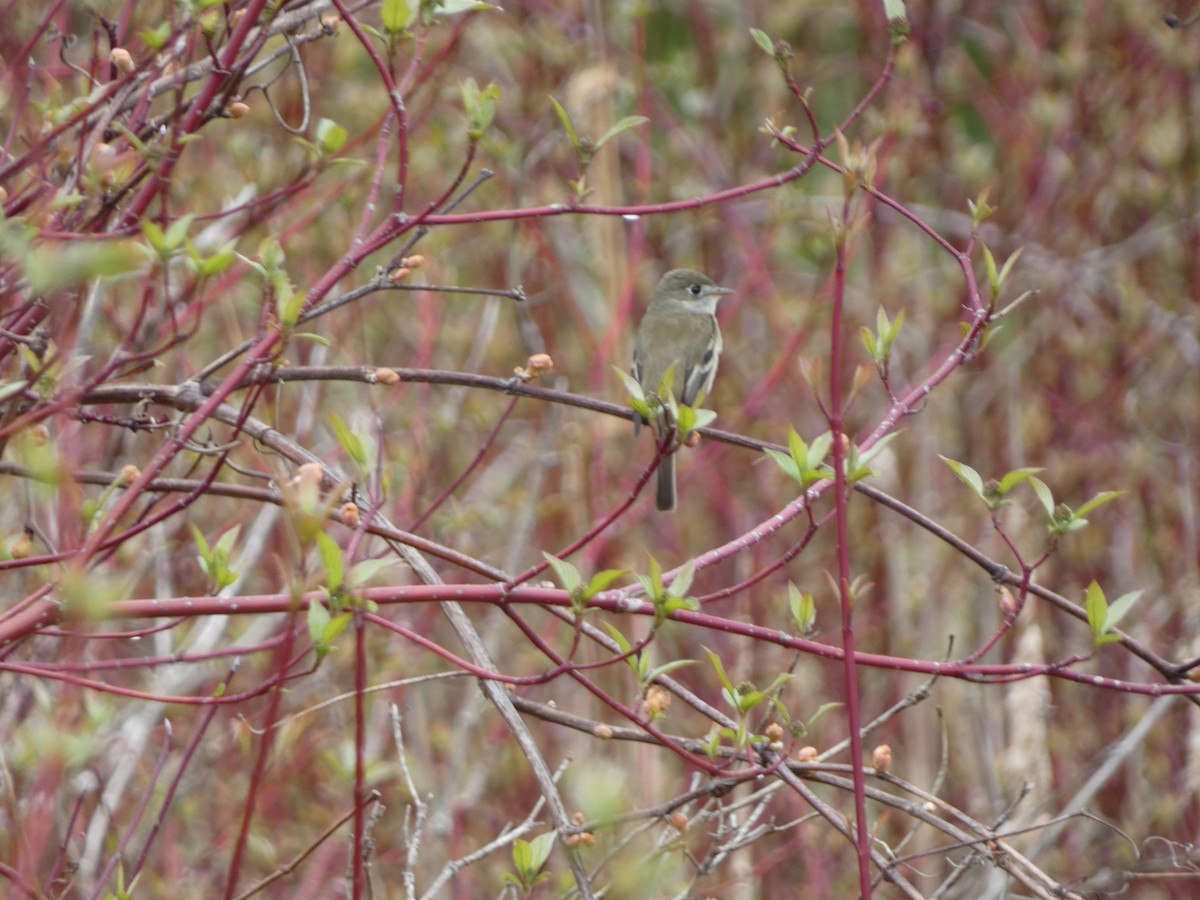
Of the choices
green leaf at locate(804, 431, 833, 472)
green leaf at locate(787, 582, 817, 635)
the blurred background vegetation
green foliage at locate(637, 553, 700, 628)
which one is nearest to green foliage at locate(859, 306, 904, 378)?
green leaf at locate(804, 431, 833, 472)

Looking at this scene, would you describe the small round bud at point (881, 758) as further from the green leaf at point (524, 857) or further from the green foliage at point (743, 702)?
the green leaf at point (524, 857)

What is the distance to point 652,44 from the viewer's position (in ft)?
28.6

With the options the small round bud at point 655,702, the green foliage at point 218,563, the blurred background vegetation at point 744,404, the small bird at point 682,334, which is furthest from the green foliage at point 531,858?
the small bird at point 682,334

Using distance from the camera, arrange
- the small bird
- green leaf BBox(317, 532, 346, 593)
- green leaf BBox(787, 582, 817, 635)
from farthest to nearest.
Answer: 1. the small bird
2. green leaf BBox(787, 582, 817, 635)
3. green leaf BBox(317, 532, 346, 593)

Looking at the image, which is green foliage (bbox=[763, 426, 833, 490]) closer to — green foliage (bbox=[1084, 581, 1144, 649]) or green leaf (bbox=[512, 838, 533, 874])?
green foliage (bbox=[1084, 581, 1144, 649])

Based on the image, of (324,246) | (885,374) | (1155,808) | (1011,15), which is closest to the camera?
(885,374)

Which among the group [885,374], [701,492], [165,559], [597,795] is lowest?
[701,492]

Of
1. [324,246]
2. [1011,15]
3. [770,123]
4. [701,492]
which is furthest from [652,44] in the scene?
[770,123]

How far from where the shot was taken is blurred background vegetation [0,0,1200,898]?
15.9 ft

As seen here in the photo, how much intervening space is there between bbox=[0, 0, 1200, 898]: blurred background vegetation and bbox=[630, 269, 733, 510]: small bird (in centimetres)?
14

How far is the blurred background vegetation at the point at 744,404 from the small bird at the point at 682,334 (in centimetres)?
14

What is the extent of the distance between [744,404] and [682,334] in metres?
0.73

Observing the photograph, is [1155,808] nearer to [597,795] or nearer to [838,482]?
[838,482]

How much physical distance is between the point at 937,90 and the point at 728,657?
285 centimetres
